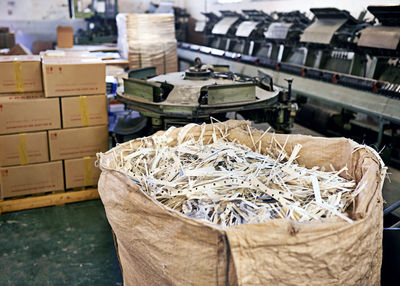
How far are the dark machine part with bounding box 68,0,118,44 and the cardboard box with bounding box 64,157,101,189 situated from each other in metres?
4.80

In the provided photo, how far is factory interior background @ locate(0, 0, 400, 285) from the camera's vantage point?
3.33 ft

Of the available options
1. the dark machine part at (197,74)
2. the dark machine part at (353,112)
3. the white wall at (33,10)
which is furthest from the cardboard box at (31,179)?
the white wall at (33,10)

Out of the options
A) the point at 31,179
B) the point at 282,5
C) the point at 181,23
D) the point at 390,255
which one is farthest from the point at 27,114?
the point at 181,23

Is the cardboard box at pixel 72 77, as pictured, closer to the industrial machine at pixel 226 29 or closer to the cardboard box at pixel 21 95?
the cardboard box at pixel 21 95

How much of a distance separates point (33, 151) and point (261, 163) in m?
1.87

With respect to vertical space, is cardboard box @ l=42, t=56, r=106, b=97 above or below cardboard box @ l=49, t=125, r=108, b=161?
above

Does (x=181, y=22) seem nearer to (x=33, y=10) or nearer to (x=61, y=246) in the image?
(x=33, y=10)

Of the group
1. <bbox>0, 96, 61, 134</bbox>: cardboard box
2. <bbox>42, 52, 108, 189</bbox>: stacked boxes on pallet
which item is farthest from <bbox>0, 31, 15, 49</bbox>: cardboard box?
<bbox>0, 96, 61, 134</bbox>: cardboard box

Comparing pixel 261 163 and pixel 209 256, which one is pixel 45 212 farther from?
pixel 209 256

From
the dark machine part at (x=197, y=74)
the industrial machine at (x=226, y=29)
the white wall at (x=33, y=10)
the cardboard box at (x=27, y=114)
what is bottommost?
the cardboard box at (x=27, y=114)

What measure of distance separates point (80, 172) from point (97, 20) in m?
5.43

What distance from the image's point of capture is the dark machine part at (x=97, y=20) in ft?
23.0

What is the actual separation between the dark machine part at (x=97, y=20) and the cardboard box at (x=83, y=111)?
15.5 ft

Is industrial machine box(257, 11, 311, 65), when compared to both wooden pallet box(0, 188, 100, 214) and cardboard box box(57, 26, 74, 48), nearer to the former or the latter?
cardboard box box(57, 26, 74, 48)
